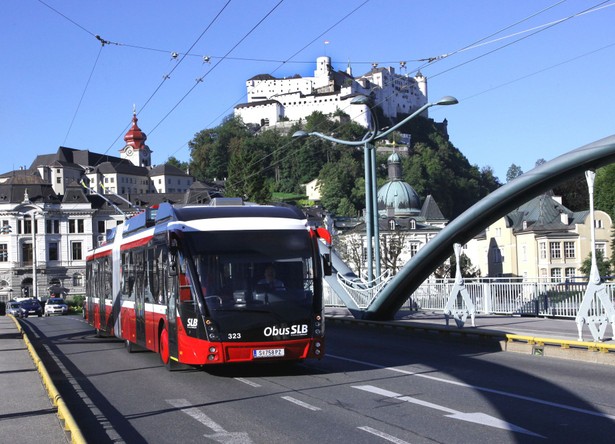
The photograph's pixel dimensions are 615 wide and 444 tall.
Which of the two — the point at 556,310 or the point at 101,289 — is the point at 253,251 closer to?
the point at 101,289

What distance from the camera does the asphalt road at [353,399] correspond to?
31.5ft

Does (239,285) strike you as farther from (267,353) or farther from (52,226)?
(52,226)

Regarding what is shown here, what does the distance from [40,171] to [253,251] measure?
531ft

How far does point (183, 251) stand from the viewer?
14961 mm

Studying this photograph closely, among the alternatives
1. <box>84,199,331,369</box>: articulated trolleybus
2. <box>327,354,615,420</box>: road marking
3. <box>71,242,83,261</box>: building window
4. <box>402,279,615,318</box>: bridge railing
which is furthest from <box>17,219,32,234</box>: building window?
<box>327,354,615,420</box>: road marking

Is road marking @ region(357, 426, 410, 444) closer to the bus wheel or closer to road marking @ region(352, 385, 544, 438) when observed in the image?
road marking @ region(352, 385, 544, 438)

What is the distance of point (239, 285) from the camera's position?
575 inches

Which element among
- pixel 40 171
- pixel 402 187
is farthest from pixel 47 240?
pixel 40 171

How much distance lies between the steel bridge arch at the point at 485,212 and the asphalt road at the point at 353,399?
15.4 ft

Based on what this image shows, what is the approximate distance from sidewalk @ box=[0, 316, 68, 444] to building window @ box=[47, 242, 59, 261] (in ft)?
299

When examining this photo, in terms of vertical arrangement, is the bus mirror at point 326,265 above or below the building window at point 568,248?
below

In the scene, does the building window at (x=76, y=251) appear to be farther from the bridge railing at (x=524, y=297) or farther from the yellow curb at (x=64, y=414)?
the yellow curb at (x=64, y=414)

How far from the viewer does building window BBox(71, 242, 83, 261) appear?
10716 cm

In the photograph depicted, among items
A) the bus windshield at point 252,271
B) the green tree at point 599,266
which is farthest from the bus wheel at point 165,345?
the green tree at point 599,266
